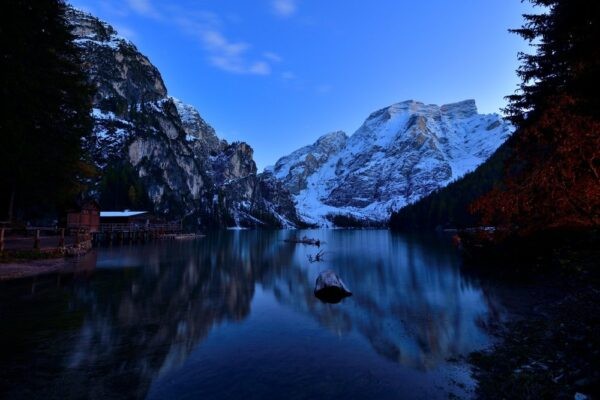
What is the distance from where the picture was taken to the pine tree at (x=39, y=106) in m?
29.4

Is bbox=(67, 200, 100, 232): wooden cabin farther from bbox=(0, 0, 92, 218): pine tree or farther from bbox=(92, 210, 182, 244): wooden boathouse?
bbox=(0, 0, 92, 218): pine tree

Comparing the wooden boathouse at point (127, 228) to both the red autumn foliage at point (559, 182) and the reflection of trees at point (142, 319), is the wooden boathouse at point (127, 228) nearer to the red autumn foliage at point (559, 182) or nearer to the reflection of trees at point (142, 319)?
the reflection of trees at point (142, 319)

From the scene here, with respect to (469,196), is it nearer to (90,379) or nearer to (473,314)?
(473,314)

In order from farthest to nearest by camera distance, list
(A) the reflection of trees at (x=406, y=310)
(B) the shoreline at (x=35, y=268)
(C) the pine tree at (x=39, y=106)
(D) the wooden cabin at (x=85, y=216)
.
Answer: (D) the wooden cabin at (x=85, y=216) → (C) the pine tree at (x=39, y=106) → (B) the shoreline at (x=35, y=268) → (A) the reflection of trees at (x=406, y=310)

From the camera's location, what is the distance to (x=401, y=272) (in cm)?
3822

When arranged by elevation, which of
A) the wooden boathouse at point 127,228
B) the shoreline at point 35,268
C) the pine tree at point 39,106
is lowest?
the shoreline at point 35,268

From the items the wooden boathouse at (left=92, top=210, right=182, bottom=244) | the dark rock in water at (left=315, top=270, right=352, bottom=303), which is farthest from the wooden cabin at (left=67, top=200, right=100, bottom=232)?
the dark rock in water at (left=315, top=270, right=352, bottom=303)

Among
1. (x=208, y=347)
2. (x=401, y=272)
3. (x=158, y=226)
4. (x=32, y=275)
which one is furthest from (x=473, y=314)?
(x=158, y=226)

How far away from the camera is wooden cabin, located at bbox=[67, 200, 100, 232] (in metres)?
67.9

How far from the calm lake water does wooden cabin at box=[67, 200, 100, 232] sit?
46.4 meters

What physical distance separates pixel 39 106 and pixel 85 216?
44165 mm

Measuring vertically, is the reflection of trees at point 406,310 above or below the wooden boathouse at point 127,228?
below

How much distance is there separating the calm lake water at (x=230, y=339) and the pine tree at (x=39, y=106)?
10.9 meters

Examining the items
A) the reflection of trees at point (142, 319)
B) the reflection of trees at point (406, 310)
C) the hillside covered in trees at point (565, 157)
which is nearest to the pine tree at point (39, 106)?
the reflection of trees at point (142, 319)
